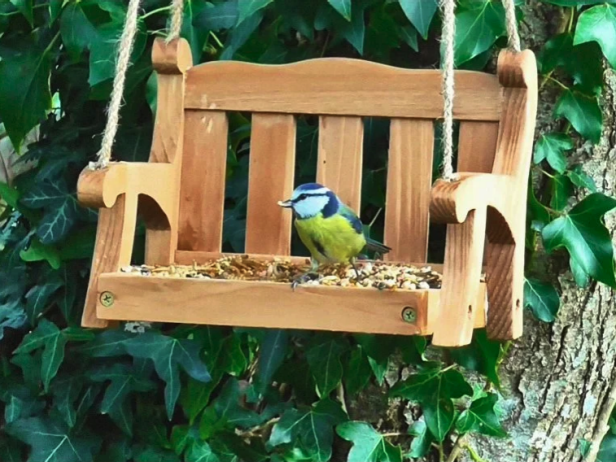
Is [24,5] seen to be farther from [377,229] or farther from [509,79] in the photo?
[509,79]

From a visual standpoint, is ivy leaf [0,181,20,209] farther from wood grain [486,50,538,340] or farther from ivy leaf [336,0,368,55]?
wood grain [486,50,538,340]

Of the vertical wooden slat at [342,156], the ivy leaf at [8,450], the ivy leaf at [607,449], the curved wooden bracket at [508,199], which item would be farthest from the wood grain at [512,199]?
the ivy leaf at [8,450]

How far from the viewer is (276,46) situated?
156cm

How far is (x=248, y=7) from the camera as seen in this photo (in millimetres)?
1311

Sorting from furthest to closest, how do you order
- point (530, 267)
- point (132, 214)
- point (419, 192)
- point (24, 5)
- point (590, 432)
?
point (590, 432)
point (530, 267)
point (24, 5)
point (419, 192)
point (132, 214)

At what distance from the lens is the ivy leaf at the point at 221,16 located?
1441 mm

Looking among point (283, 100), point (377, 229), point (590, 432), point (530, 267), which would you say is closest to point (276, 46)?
point (283, 100)

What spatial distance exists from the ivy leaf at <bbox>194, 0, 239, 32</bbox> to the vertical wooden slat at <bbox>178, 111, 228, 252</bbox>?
0.49 ft

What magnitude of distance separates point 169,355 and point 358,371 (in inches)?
12.9

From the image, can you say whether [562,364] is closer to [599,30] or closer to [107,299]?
[599,30]

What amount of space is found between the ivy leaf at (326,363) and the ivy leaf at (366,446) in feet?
0.24

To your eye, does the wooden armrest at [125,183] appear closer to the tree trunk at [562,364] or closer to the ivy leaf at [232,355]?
the ivy leaf at [232,355]

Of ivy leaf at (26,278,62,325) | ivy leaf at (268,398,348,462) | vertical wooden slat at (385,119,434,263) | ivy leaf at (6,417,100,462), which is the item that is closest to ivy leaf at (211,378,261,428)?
ivy leaf at (268,398,348,462)

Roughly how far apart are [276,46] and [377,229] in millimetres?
355
